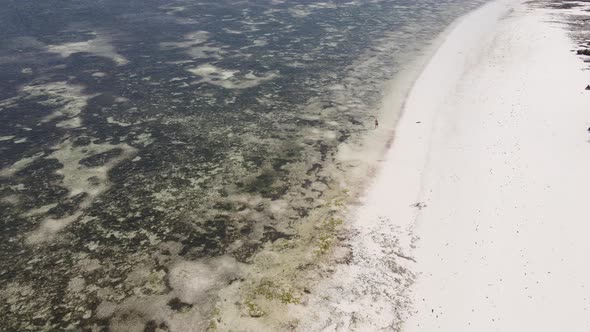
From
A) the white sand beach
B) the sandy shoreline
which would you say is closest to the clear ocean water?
the white sand beach

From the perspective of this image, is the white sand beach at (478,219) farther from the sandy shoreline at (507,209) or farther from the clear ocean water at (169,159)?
the clear ocean water at (169,159)

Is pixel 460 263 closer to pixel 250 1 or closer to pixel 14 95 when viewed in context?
pixel 14 95

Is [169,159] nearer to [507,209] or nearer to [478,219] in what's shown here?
[478,219]

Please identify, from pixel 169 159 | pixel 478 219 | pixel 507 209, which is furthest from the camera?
pixel 169 159

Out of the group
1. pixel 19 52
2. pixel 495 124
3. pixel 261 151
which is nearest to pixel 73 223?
pixel 261 151

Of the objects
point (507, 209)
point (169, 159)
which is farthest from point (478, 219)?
point (169, 159)

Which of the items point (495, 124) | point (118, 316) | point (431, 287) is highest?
A: point (495, 124)

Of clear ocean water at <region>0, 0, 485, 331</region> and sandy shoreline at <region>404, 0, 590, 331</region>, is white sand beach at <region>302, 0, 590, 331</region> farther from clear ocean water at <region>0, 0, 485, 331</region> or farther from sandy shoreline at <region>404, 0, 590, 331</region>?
clear ocean water at <region>0, 0, 485, 331</region>
